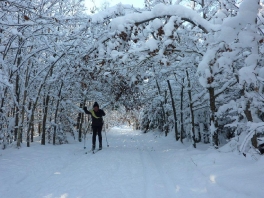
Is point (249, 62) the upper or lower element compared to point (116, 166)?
upper

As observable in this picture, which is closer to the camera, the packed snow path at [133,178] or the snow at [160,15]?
the packed snow path at [133,178]

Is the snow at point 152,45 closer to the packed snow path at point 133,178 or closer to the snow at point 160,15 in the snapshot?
the snow at point 160,15

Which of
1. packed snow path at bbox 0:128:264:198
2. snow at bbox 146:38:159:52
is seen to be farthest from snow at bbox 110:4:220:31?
packed snow path at bbox 0:128:264:198

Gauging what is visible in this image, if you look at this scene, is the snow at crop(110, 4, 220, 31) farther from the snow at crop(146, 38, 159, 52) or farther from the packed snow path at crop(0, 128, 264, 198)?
the packed snow path at crop(0, 128, 264, 198)

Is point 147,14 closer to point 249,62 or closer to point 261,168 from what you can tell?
point 249,62

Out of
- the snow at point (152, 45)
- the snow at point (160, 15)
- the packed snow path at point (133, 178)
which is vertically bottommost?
the packed snow path at point (133, 178)

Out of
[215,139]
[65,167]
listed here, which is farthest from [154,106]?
[65,167]

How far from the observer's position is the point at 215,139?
742 centimetres

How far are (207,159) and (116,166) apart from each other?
8.79 feet

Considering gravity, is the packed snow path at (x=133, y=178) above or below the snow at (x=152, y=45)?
below

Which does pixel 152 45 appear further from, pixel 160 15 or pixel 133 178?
pixel 133 178

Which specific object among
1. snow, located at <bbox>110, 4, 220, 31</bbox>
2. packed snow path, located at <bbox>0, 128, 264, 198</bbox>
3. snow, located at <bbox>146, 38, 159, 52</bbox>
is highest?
snow, located at <bbox>110, 4, 220, 31</bbox>

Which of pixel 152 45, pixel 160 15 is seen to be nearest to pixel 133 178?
pixel 152 45

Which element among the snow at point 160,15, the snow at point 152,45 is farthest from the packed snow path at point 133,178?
the snow at point 160,15
